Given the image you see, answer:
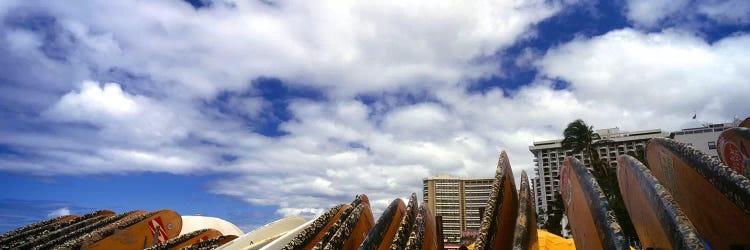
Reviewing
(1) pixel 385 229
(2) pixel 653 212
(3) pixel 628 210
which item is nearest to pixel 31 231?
(1) pixel 385 229

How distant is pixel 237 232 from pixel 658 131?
12212cm

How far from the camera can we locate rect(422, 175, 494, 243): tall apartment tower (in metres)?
136

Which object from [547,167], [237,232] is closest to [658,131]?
[547,167]

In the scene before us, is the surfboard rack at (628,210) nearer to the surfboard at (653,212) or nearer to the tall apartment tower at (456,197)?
the surfboard at (653,212)

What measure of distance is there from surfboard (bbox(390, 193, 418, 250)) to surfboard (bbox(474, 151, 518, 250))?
2.34 ft

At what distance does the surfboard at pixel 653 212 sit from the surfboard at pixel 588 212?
322mm

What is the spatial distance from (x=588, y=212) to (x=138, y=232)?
8870 millimetres

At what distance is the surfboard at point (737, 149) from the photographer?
4.28m

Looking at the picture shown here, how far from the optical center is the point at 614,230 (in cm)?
329

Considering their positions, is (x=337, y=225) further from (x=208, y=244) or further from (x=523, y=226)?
(x=208, y=244)

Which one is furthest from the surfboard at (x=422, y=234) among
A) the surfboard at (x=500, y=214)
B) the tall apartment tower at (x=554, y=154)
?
the tall apartment tower at (x=554, y=154)

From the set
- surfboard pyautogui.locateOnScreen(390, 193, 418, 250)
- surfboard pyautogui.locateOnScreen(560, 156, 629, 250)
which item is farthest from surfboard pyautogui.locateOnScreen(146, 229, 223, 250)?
surfboard pyautogui.locateOnScreen(560, 156, 629, 250)

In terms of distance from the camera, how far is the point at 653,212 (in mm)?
3594

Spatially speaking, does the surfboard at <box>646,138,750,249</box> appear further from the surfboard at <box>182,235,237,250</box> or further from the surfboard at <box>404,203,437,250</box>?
the surfboard at <box>182,235,237,250</box>
